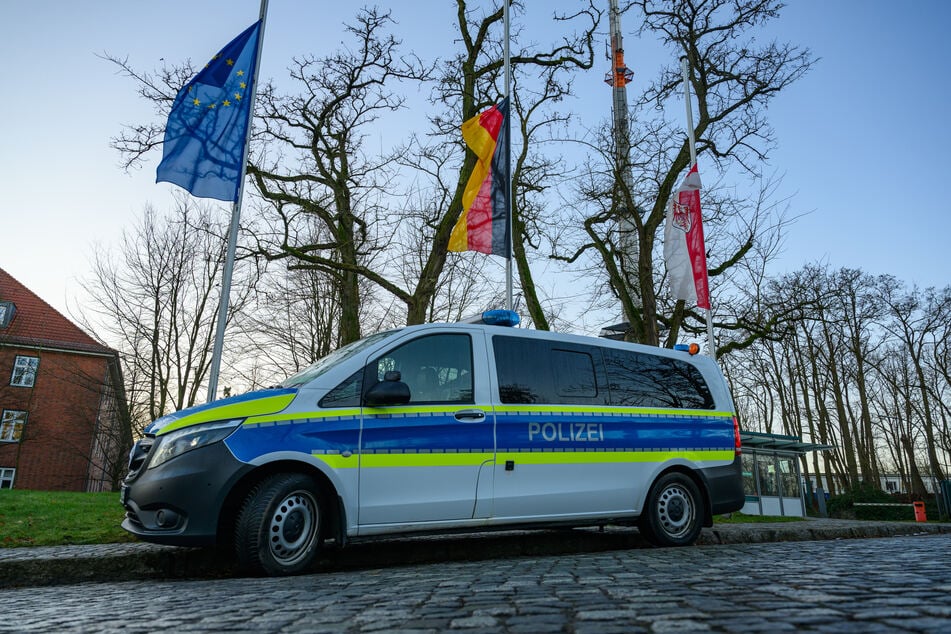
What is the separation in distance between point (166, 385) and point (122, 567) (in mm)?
18404

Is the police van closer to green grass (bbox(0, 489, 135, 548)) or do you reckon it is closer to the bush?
green grass (bbox(0, 489, 135, 548))

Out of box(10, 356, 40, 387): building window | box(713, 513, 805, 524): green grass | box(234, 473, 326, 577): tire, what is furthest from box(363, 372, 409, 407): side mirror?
box(10, 356, 40, 387): building window

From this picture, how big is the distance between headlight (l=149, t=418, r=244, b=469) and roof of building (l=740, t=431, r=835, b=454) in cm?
2226

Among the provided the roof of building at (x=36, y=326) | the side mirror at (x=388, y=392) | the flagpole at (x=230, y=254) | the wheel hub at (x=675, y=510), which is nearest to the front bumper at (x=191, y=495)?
the side mirror at (x=388, y=392)

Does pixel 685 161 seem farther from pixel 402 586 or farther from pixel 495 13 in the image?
pixel 402 586

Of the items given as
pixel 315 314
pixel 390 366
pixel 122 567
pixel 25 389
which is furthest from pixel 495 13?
pixel 25 389

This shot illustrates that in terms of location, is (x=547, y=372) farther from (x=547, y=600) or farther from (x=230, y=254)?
(x=230, y=254)

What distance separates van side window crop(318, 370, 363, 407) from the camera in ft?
18.1

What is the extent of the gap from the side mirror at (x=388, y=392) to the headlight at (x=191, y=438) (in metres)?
1.01

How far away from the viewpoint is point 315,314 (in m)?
21.8

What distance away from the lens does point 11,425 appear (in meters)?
31.2

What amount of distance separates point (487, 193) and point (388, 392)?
650cm

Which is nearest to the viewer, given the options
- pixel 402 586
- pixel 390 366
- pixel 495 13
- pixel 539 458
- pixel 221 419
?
pixel 402 586

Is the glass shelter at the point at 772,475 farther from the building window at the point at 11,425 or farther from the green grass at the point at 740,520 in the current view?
the building window at the point at 11,425
